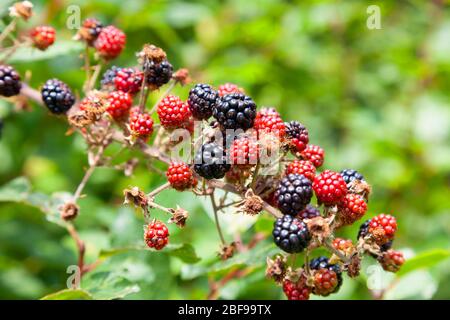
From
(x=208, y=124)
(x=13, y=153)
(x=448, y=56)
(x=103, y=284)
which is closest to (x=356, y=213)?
(x=208, y=124)

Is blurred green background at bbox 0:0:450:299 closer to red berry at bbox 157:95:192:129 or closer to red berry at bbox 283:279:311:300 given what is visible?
red berry at bbox 283:279:311:300

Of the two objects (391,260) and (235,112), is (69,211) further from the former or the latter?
(391,260)

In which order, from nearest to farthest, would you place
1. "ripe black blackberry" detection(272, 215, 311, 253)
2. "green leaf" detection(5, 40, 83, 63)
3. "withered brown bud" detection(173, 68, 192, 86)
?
"ripe black blackberry" detection(272, 215, 311, 253) → "withered brown bud" detection(173, 68, 192, 86) → "green leaf" detection(5, 40, 83, 63)

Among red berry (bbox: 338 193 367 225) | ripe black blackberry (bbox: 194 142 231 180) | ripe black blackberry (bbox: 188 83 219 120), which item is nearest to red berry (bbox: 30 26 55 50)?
ripe black blackberry (bbox: 188 83 219 120)

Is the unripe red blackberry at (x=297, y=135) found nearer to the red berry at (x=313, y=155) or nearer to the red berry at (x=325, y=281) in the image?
the red berry at (x=313, y=155)

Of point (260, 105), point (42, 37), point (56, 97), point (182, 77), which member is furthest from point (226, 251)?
point (260, 105)
